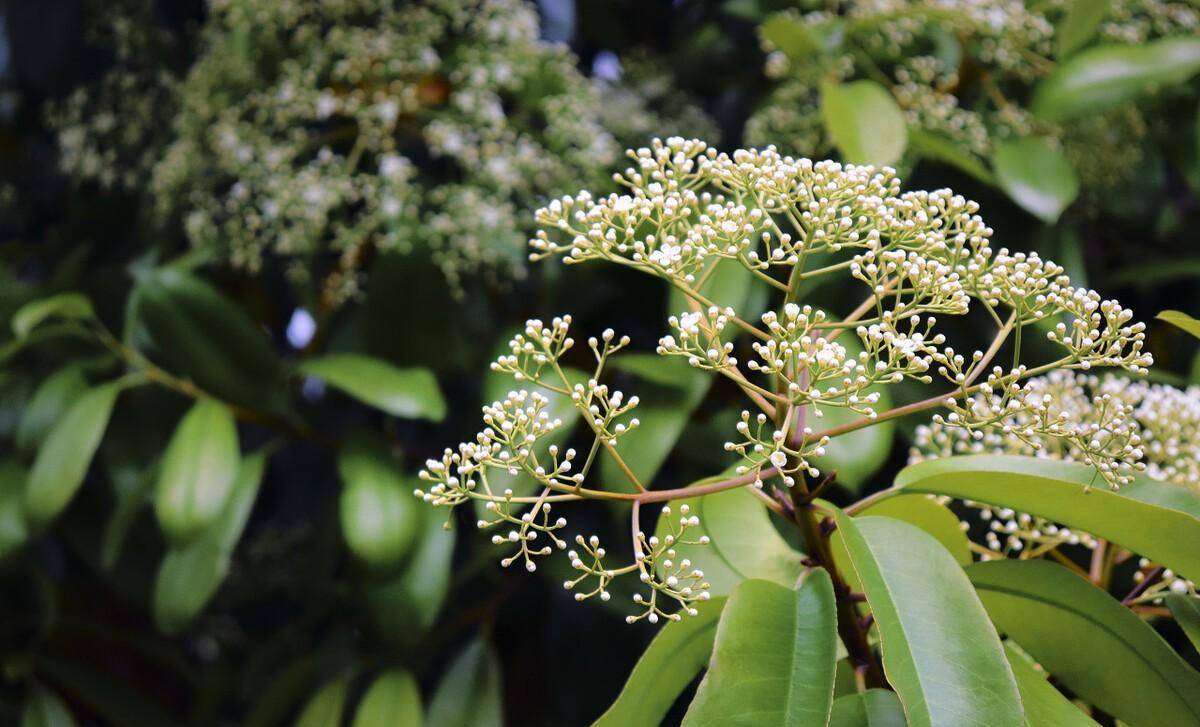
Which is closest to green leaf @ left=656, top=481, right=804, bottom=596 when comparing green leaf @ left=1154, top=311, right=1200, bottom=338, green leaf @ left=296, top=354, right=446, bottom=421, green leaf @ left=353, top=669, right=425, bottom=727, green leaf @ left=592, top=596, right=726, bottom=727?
green leaf @ left=592, top=596, right=726, bottom=727

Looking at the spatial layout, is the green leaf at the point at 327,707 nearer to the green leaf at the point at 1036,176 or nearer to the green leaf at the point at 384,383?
the green leaf at the point at 384,383

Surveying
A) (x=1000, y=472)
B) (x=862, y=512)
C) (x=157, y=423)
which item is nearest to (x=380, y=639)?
(x=157, y=423)

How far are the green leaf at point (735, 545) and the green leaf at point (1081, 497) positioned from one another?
0.09 meters

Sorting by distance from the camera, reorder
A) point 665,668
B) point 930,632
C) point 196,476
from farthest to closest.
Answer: point 196,476 < point 665,668 < point 930,632

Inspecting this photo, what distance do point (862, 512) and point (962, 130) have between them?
0.64 metres

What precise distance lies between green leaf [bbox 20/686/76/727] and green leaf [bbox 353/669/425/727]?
0.45 metres

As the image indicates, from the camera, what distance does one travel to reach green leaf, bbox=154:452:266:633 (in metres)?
1.03

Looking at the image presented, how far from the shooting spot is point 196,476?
0.97m

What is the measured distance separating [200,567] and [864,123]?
83 centimetres

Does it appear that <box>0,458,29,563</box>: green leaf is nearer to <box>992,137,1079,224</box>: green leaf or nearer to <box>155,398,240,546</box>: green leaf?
<box>155,398,240,546</box>: green leaf

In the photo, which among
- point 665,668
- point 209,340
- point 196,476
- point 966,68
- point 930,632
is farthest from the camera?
point 966,68

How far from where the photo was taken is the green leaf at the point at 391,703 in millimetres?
1025

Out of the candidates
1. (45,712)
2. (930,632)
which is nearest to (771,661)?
(930,632)

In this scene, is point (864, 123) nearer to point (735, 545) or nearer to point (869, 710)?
point (735, 545)
